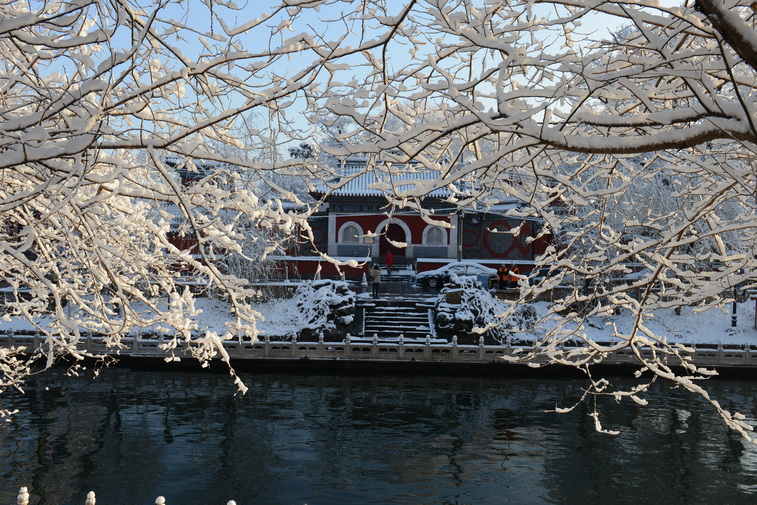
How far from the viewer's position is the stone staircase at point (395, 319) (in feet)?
75.4

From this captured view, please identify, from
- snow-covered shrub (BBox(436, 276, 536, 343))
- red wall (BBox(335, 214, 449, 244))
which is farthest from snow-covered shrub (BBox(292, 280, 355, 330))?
red wall (BBox(335, 214, 449, 244))

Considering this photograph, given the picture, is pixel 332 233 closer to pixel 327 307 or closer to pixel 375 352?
pixel 327 307

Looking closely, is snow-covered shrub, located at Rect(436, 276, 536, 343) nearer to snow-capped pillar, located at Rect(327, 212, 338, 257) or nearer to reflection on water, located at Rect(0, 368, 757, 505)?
reflection on water, located at Rect(0, 368, 757, 505)

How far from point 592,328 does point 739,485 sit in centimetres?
1362

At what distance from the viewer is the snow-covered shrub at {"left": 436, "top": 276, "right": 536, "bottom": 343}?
73.3 feet

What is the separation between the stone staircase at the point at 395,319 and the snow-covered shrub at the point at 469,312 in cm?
81

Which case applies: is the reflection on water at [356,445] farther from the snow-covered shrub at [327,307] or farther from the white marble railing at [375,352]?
the snow-covered shrub at [327,307]

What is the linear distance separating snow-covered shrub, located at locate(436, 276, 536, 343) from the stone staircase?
0.81 meters

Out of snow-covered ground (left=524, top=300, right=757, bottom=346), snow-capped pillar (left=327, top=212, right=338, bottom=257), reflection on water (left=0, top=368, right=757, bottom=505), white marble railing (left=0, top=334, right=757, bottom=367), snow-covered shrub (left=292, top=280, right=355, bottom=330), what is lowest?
reflection on water (left=0, top=368, right=757, bottom=505)

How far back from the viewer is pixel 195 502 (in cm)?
1030

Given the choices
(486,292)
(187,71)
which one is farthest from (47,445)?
(486,292)

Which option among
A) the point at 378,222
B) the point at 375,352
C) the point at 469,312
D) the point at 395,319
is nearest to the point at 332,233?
the point at 378,222

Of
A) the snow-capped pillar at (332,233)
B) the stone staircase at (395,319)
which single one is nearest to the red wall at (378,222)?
the snow-capped pillar at (332,233)

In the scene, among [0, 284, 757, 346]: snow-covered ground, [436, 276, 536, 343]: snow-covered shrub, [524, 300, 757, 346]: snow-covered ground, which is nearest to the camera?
[436, 276, 536, 343]: snow-covered shrub
